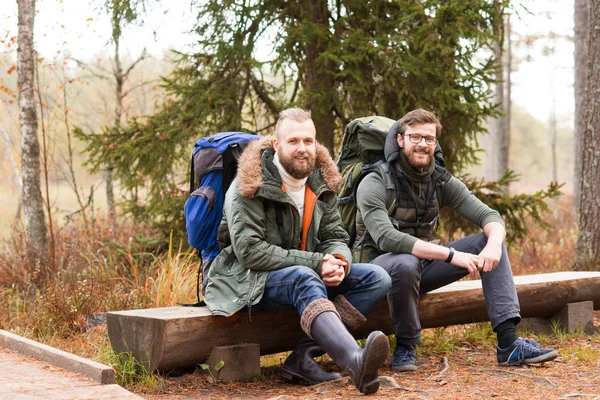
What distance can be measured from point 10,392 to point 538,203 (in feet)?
20.2

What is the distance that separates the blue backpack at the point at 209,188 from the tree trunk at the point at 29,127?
14.4 ft

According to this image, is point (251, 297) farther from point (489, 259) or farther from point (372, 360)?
point (489, 259)

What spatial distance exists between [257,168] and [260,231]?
1.18ft

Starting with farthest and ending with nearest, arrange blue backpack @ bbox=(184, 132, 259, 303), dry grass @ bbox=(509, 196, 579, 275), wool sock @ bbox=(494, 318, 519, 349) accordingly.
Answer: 1. dry grass @ bbox=(509, 196, 579, 275)
2. wool sock @ bbox=(494, 318, 519, 349)
3. blue backpack @ bbox=(184, 132, 259, 303)

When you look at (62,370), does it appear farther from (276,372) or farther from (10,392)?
(276,372)

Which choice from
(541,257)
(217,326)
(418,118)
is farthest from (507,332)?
(541,257)

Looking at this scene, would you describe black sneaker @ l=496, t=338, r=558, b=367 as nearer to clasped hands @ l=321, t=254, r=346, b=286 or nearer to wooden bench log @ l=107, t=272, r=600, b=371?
wooden bench log @ l=107, t=272, r=600, b=371

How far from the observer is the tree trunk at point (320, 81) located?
26.1ft

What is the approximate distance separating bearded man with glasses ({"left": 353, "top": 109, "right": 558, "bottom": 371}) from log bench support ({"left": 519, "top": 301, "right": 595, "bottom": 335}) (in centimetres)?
127

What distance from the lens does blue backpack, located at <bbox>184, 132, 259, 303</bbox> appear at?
13.9 feet

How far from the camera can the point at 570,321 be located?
18.0ft

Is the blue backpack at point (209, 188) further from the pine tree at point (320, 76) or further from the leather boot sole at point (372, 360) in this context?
the pine tree at point (320, 76)

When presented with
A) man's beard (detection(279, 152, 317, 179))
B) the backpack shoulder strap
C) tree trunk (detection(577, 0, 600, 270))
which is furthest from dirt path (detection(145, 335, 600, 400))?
tree trunk (detection(577, 0, 600, 270))

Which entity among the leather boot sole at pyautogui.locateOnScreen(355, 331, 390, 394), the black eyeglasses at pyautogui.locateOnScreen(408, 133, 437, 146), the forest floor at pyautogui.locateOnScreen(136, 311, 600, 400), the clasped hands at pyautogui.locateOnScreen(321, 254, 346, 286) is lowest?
the forest floor at pyautogui.locateOnScreen(136, 311, 600, 400)
